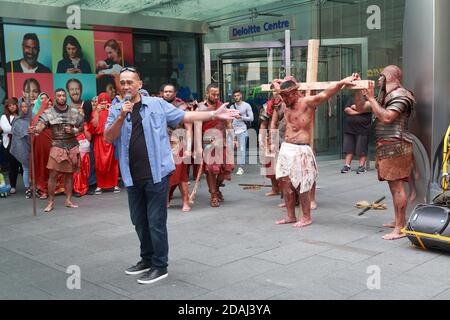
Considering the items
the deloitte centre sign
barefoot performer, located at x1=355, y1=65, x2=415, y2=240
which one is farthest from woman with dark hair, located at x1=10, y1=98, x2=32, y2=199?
barefoot performer, located at x1=355, y1=65, x2=415, y2=240

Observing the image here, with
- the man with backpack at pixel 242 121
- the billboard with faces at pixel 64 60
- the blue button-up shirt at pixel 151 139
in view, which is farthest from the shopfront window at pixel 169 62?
the blue button-up shirt at pixel 151 139

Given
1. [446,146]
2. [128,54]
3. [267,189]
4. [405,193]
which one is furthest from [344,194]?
[128,54]

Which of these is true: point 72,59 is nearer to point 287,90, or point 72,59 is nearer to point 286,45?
point 286,45

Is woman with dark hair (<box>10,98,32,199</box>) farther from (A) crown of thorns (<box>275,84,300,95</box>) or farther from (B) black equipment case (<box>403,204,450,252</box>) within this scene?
(B) black equipment case (<box>403,204,450,252</box>)

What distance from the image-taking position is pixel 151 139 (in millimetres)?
4188

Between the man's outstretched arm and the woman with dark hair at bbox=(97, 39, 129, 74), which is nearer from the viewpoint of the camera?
the man's outstretched arm

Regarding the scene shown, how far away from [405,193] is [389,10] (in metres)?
7.03

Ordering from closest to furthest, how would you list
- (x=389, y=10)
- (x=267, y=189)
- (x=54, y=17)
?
(x=267, y=189) → (x=54, y=17) → (x=389, y=10)

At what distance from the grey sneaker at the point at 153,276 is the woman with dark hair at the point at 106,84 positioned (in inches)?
308

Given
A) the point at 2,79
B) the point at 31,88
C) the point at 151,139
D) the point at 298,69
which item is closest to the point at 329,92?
the point at 151,139

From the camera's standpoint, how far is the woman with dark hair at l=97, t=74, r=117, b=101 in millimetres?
11672

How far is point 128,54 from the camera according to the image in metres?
12.1

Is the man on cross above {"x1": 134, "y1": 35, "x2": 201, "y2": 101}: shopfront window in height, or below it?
below
